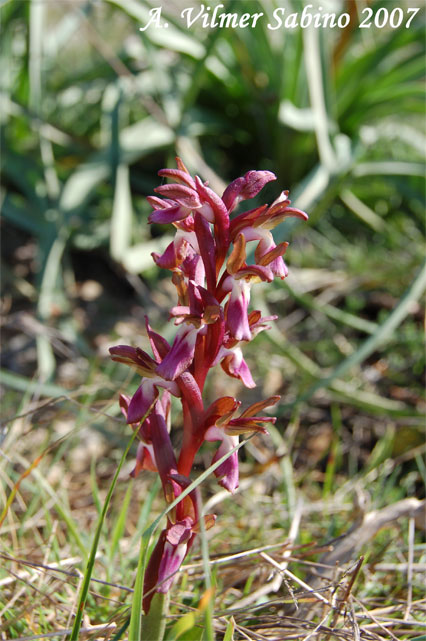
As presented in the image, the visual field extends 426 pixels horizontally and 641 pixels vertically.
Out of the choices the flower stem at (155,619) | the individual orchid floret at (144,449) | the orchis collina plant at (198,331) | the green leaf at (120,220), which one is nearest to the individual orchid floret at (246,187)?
the orchis collina plant at (198,331)

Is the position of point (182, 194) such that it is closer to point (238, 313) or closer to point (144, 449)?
point (238, 313)

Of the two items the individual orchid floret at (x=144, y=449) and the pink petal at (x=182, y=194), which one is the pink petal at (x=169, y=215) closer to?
the pink petal at (x=182, y=194)

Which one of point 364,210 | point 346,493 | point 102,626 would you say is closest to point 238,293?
point 102,626

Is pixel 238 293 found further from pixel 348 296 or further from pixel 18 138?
pixel 18 138

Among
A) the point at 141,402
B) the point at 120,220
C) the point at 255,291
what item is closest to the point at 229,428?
the point at 141,402

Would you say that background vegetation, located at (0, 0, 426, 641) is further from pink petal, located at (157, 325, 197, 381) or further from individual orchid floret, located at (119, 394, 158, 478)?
pink petal, located at (157, 325, 197, 381)

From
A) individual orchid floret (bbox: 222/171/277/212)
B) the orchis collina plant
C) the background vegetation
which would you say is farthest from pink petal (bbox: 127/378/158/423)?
the background vegetation
